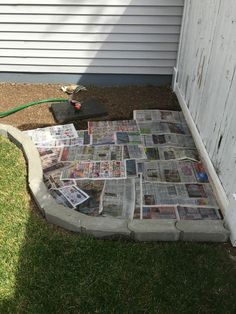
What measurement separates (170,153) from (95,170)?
0.85 m

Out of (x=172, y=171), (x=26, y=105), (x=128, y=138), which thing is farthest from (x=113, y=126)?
(x=26, y=105)

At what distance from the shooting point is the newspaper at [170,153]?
3.69 m

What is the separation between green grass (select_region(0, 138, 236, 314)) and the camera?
2.33 metres

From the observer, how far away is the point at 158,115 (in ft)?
14.6

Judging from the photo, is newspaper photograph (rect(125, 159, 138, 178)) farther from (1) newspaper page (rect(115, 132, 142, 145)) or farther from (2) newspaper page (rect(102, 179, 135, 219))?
(1) newspaper page (rect(115, 132, 142, 145))

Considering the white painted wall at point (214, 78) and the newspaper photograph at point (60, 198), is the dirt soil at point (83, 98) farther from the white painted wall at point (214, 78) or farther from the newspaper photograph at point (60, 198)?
the newspaper photograph at point (60, 198)

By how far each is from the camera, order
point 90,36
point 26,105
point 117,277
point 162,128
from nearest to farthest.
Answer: point 117,277 < point 162,128 < point 26,105 < point 90,36

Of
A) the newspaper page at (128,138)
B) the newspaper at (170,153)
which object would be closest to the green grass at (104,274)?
the newspaper at (170,153)

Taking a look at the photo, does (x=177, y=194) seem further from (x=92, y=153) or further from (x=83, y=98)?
(x=83, y=98)

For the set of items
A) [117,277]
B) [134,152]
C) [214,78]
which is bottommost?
[117,277]

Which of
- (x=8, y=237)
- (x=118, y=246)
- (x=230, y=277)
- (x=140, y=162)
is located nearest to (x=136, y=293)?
(x=118, y=246)

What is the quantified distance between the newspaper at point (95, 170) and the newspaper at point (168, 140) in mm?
525

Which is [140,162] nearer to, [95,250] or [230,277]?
[95,250]

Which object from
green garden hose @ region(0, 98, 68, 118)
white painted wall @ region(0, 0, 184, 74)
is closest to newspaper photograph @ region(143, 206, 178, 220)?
green garden hose @ region(0, 98, 68, 118)
